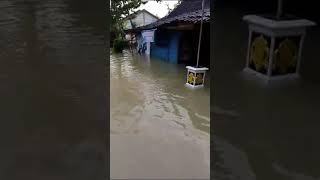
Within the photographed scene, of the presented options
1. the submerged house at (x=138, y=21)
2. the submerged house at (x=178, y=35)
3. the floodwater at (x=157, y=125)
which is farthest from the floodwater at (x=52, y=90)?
the submerged house at (x=138, y=21)

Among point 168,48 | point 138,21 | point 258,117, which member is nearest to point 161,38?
point 168,48

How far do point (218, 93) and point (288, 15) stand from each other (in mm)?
306

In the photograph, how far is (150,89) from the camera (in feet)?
9.07

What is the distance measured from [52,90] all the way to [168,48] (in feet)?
11.2

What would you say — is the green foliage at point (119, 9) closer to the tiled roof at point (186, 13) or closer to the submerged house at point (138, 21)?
the tiled roof at point (186, 13)

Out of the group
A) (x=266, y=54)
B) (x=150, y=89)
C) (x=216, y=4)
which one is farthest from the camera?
(x=150, y=89)

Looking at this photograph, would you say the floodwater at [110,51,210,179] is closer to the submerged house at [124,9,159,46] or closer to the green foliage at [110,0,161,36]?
the green foliage at [110,0,161,36]

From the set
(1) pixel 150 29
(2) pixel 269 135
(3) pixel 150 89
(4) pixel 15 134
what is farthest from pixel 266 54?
(1) pixel 150 29

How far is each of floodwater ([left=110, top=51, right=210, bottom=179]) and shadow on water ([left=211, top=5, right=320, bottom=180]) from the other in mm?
176

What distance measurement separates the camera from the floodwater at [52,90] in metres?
0.67

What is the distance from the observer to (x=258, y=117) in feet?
2.54

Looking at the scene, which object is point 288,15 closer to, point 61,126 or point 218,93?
point 218,93

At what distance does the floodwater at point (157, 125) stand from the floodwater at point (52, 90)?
0.25 metres

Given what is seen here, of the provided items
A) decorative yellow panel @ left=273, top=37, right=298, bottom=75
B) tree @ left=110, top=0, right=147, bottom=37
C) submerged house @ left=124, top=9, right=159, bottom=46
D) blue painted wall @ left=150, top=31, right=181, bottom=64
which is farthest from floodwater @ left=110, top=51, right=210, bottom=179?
submerged house @ left=124, top=9, right=159, bottom=46
